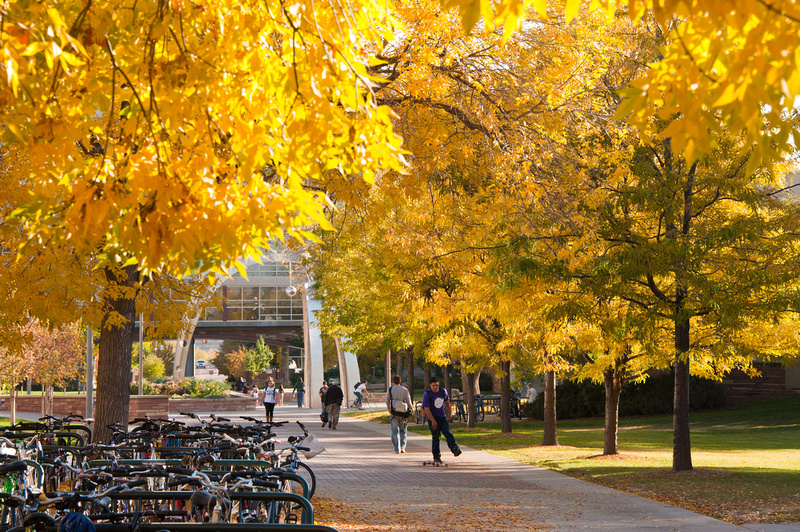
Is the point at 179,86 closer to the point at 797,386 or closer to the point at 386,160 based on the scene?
the point at 386,160

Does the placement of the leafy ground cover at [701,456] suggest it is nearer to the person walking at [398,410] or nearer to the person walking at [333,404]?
the person walking at [398,410]

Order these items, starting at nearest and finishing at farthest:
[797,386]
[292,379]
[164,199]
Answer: [164,199], [797,386], [292,379]

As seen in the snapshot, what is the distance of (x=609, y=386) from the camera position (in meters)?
17.4

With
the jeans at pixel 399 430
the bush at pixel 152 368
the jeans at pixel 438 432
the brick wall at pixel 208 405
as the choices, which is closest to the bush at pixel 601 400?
the jeans at pixel 399 430

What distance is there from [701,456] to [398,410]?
7.41 metres

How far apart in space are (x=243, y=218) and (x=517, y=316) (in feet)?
35.8

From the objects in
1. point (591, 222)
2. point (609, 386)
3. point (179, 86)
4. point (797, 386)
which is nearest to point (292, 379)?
point (797, 386)

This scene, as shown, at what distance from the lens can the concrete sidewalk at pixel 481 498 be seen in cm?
943

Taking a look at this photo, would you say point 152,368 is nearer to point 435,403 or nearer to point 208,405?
point 208,405

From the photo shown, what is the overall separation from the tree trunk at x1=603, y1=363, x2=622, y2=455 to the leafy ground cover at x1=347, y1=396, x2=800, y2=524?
1.25ft

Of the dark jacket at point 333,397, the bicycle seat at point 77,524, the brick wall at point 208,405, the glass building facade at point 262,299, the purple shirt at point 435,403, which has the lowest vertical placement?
the brick wall at point 208,405

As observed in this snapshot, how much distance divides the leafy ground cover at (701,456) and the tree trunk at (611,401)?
382mm

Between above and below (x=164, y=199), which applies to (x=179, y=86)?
above

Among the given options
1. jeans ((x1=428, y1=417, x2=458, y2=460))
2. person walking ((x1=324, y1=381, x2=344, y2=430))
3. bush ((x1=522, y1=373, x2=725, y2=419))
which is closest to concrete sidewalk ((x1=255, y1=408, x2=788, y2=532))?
jeans ((x1=428, y1=417, x2=458, y2=460))
